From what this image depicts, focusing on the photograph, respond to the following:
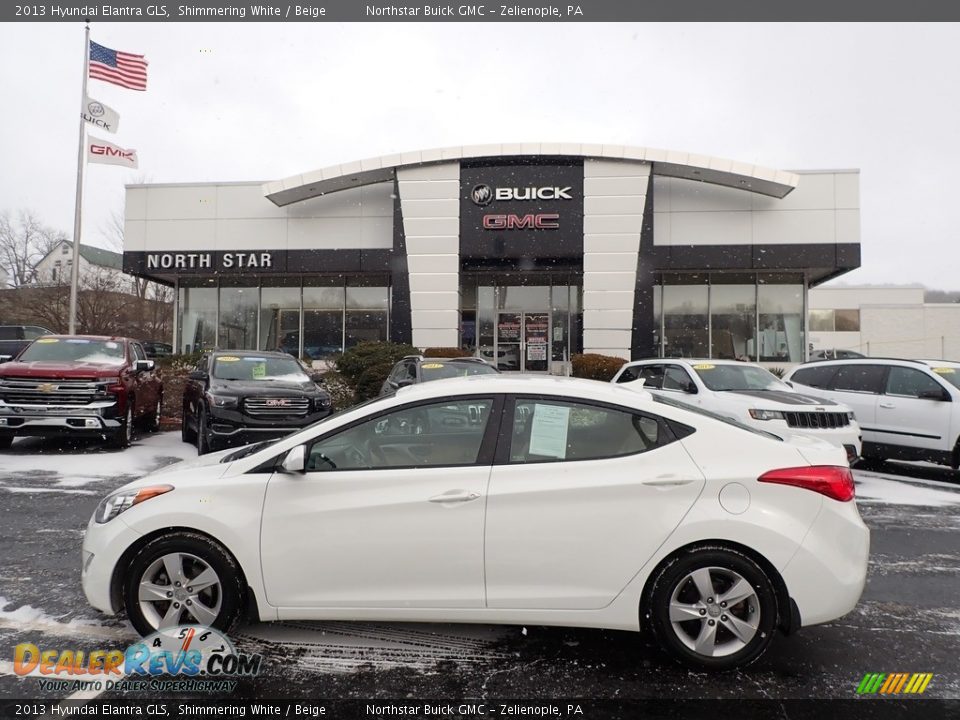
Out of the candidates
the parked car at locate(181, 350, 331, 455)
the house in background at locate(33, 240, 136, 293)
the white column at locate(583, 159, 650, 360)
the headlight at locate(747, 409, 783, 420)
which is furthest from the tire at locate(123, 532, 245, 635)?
the house in background at locate(33, 240, 136, 293)

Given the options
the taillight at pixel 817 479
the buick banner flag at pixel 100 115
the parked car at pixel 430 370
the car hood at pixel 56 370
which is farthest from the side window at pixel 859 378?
the buick banner flag at pixel 100 115

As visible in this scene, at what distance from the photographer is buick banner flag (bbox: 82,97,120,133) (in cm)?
1873

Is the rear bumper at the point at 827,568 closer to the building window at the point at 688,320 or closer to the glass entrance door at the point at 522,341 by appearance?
the glass entrance door at the point at 522,341

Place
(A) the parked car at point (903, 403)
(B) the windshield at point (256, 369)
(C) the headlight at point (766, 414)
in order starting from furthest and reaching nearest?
1. (B) the windshield at point (256, 369)
2. (A) the parked car at point (903, 403)
3. (C) the headlight at point (766, 414)

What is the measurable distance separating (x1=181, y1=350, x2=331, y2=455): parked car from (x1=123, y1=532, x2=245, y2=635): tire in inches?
234

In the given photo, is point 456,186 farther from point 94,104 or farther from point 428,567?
point 428,567

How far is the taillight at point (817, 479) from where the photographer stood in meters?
2.94

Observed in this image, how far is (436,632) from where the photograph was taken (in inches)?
131

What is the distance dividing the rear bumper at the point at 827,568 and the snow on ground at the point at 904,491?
4572 millimetres

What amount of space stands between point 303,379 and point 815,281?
64.4 ft

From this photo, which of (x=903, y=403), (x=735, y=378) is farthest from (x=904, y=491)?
(x=735, y=378)

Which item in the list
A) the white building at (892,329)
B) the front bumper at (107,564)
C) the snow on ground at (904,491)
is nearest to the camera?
the front bumper at (107,564)

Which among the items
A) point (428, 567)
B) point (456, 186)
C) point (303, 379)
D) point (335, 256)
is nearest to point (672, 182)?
point (456, 186)

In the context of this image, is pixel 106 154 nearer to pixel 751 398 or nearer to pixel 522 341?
pixel 522 341
